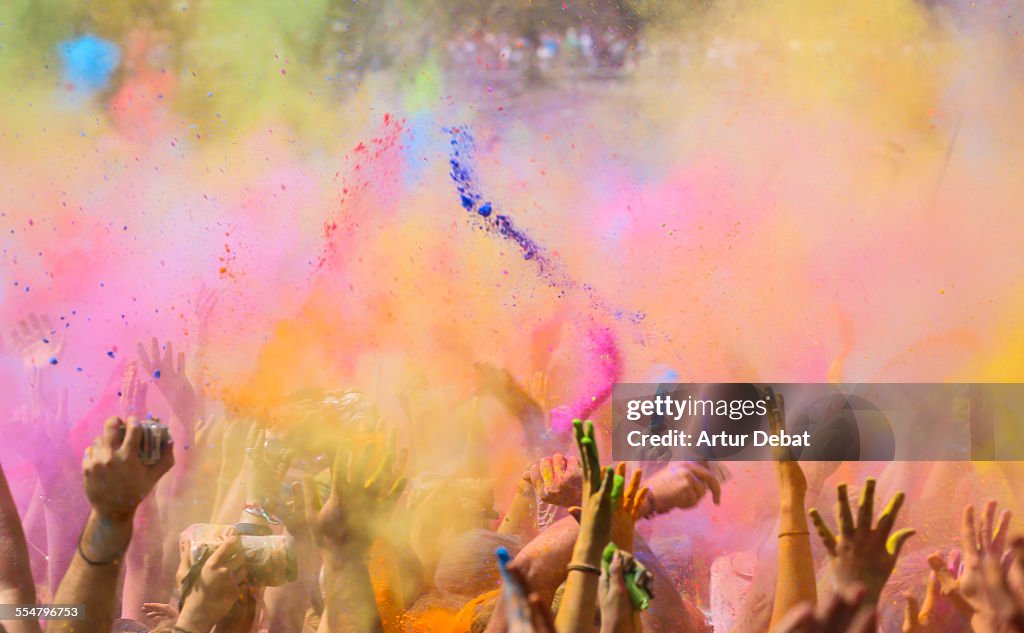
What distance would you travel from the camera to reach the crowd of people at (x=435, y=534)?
6.21ft

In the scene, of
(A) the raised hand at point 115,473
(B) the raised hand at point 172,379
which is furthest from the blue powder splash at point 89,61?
(A) the raised hand at point 115,473

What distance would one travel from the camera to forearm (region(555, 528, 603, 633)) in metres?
1.81

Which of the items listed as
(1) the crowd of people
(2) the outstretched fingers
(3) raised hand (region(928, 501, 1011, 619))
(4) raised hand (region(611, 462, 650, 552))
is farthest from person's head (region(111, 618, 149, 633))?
(3) raised hand (region(928, 501, 1011, 619))

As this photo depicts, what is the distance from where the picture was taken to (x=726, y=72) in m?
3.96

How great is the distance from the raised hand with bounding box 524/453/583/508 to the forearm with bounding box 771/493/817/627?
77 cm

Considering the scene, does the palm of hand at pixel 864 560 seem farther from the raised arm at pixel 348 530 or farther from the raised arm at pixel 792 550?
the raised arm at pixel 348 530

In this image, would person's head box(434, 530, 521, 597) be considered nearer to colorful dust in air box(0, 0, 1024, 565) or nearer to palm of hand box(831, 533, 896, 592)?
colorful dust in air box(0, 0, 1024, 565)

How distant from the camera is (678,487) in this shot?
11.5 feet

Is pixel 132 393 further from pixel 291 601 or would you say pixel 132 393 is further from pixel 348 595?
pixel 348 595

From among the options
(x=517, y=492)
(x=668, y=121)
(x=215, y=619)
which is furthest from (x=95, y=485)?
(x=668, y=121)

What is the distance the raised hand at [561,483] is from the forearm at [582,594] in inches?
44.5

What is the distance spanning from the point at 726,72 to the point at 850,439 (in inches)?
55.5

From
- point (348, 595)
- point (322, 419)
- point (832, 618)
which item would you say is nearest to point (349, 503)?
point (348, 595)

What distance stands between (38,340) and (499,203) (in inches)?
74.4
